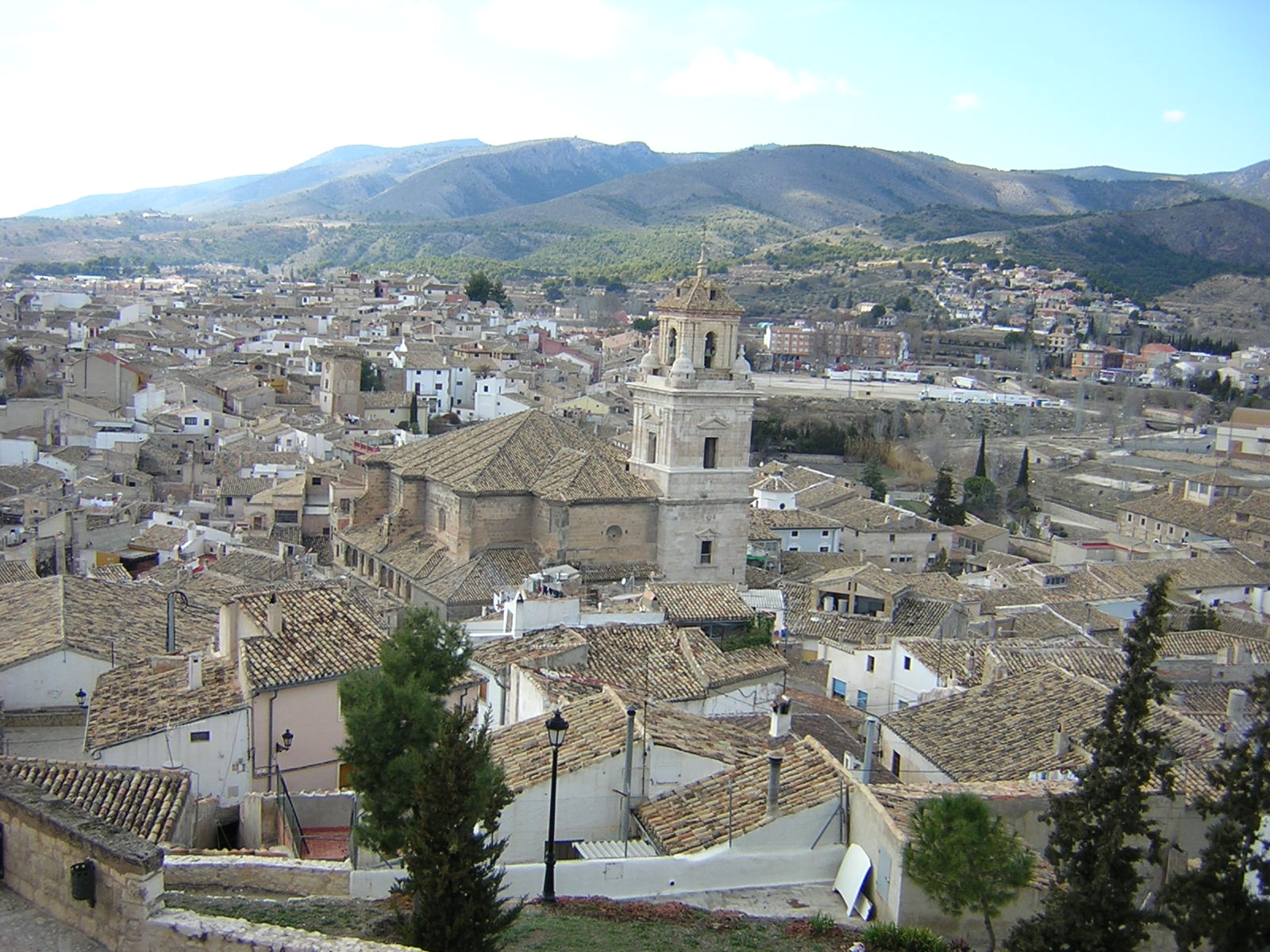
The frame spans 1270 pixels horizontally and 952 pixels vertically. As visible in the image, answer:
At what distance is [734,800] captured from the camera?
11484 millimetres

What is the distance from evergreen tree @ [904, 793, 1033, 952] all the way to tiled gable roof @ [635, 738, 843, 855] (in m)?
1.46

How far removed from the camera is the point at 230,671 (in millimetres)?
15062

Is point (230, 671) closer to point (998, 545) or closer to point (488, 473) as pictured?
point (488, 473)

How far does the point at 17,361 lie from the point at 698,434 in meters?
37.8

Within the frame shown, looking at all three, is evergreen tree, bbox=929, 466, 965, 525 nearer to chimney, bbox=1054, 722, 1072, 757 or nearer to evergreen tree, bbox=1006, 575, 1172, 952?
chimney, bbox=1054, 722, 1072, 757

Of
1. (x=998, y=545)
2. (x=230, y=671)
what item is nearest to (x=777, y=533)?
(x=998, y=545)

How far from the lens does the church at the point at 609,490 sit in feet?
93.8

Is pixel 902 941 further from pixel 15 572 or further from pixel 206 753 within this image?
pixel 15 572

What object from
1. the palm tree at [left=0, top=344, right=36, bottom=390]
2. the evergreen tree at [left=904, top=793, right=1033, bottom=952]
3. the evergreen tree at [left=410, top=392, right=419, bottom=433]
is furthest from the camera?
the palm tree at [left=0, top=344, right=36, bottom=390]

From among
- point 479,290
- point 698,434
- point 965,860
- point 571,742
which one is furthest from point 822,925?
point 479,290

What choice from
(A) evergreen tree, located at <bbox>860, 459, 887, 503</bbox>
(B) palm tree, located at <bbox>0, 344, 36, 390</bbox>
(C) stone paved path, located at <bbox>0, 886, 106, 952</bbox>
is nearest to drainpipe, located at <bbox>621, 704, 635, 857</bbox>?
(C) stone paved path, located at <bbox>0, 886, 106, 952</bbox>

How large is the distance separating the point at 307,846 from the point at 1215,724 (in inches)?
462

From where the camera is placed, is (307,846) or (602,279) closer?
(307,846)

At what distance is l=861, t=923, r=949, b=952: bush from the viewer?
31.1 ft
